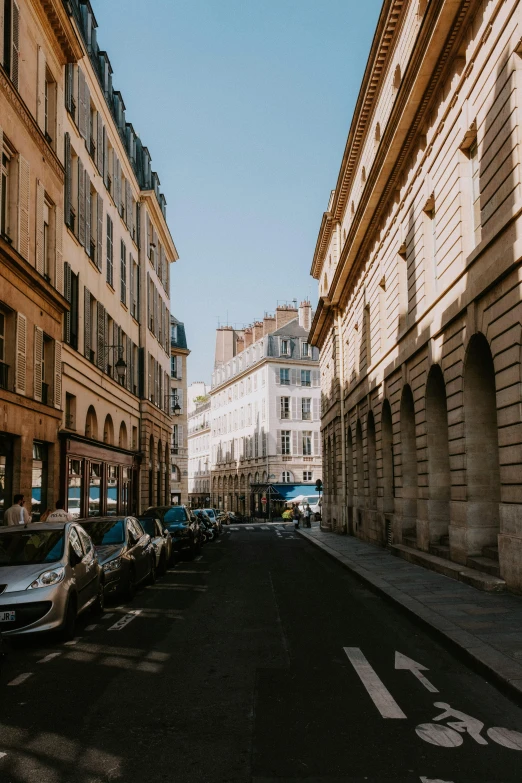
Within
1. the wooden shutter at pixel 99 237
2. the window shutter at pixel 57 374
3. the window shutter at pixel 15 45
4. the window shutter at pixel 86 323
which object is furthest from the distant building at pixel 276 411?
the window shutter at pixel 15 45

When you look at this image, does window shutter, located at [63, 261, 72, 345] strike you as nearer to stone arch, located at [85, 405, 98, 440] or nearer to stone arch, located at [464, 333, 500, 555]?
stone arch, located at [85, 405, 98, 440]

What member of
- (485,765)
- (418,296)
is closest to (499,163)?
(418,296)

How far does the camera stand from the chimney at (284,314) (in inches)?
3130

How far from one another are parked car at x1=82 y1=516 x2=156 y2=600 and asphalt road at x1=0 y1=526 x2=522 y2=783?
59.4 inches

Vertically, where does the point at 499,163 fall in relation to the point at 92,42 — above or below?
below

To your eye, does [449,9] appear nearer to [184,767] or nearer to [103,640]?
[103,640]

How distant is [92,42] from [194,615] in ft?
82.7

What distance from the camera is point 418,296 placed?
1952cm

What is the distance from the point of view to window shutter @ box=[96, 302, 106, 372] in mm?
28625

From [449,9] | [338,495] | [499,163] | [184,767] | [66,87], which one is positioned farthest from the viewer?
[338,495]

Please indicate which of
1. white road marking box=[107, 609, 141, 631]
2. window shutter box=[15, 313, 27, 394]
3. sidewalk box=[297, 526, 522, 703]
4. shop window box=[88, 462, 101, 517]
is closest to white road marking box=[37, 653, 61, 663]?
white road marking box=[107, 609, 141, 631]

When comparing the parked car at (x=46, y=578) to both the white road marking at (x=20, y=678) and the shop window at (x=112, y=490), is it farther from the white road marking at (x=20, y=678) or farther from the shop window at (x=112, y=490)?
the shop window at (x=112, y=490)

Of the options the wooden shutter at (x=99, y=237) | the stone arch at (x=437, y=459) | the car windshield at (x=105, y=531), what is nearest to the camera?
the car windshield at (x=105, y=531)

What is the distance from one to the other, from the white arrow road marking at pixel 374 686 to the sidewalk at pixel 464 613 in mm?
1027
